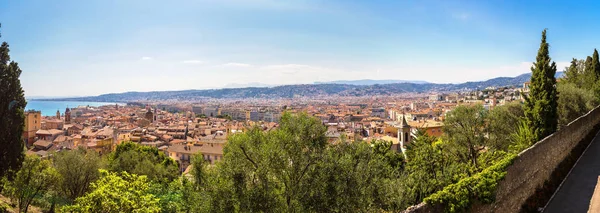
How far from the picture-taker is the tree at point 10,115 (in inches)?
820

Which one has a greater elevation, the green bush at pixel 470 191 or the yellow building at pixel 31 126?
the green bush at pixel 470 191

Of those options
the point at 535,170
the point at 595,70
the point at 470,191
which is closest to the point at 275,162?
the point at 470,191

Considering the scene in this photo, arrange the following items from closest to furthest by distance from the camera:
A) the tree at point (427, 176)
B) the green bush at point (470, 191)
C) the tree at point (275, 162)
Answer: the green bush at point (470, 191) < the tree at point (275, 162) < the tree at point (427, 176)

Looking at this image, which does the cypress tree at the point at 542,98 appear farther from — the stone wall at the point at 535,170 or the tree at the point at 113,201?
the tree at the point at 113,201

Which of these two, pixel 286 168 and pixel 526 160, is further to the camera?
pixel 526 160

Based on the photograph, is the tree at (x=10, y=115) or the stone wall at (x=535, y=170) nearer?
the stone wall at (x=535, y=170)

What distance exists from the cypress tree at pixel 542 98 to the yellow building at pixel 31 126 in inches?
3503

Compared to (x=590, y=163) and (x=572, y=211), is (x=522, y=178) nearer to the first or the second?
(x=572, y=211)

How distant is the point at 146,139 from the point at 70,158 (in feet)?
181

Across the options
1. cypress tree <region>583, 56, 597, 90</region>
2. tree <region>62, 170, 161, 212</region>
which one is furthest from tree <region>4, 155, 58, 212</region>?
cypress tree <region>583, 56, 597, 90</region>

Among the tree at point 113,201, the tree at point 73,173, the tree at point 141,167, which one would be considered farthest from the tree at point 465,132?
the tree at point 73,173

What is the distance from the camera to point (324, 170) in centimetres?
1409

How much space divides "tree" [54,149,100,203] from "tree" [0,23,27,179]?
7809 mm

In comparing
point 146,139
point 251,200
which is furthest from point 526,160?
point 146,139
